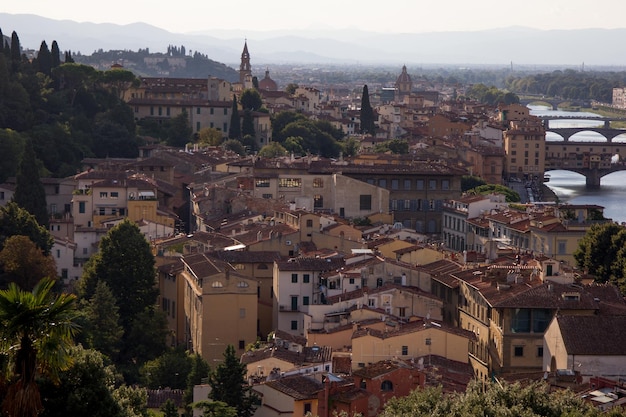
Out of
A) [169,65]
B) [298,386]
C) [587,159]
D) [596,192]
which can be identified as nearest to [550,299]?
[298,386]

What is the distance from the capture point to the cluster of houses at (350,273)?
19016 mm

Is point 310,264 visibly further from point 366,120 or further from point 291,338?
point 366,120

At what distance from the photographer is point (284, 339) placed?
21.0 m

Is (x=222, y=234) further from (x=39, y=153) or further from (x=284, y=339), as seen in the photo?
(x=39, y=153)

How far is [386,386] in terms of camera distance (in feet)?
58.2

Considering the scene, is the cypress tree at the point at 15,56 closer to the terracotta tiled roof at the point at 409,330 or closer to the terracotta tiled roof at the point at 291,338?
the terracotta tiled roof at the point at 291,338

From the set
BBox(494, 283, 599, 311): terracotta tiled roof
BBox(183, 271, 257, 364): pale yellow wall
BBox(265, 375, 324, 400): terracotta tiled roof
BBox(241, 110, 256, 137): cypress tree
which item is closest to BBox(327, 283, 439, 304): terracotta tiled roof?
BBox(183, 271, 257, 364): pale yellow wall

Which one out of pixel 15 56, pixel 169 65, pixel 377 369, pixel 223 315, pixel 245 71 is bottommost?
pixel 169 65

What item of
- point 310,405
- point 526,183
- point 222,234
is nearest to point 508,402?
point 310,405

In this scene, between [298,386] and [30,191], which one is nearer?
[298,386]

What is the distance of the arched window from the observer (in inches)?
696

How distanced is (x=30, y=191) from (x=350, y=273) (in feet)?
35.3

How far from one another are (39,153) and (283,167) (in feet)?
19.8

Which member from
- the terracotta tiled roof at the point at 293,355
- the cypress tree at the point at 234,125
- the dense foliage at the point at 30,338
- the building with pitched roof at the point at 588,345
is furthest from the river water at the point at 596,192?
the dense foliage at the point at 30,338
